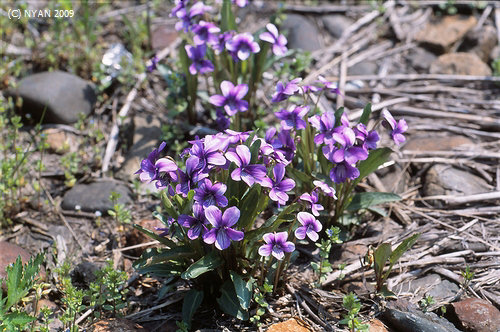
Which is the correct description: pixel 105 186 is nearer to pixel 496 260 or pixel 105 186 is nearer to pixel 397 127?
pixel 397 127

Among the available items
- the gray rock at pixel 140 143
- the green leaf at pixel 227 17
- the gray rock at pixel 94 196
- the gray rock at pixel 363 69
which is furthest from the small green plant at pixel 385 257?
the gray rock at pixel 363 69

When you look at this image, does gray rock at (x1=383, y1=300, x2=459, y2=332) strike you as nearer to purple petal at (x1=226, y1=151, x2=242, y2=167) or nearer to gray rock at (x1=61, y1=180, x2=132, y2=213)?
purple petal at (x1=226, y1=151, x2=242, y2=167)

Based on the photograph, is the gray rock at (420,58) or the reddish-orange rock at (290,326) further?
the gray rock at (420,58)

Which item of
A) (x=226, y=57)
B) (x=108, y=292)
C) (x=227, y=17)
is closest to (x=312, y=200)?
(x=108, y=292)

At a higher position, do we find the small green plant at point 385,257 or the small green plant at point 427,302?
the small green plant at point 385,257

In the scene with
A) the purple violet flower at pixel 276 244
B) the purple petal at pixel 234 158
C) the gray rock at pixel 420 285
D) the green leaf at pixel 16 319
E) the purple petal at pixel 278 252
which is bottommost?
the gray rock at pixel 420 285

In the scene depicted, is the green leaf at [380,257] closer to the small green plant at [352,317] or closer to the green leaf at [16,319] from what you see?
the small green plant at [352,317]

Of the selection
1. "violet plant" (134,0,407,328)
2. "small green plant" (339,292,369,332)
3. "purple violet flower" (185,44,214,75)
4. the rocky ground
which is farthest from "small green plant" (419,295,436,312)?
"purple violet flower" (185,44,214,75)

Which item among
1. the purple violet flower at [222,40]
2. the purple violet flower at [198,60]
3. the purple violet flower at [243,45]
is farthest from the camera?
the purple violet flower at [198,60]

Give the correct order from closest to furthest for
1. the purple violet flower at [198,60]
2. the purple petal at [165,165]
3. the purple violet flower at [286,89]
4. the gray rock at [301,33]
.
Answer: the purple petal at [165,165] → the purple violet flower at [286,89] → the purple violet flower at [198,60] → the gray rock at [301,33]
